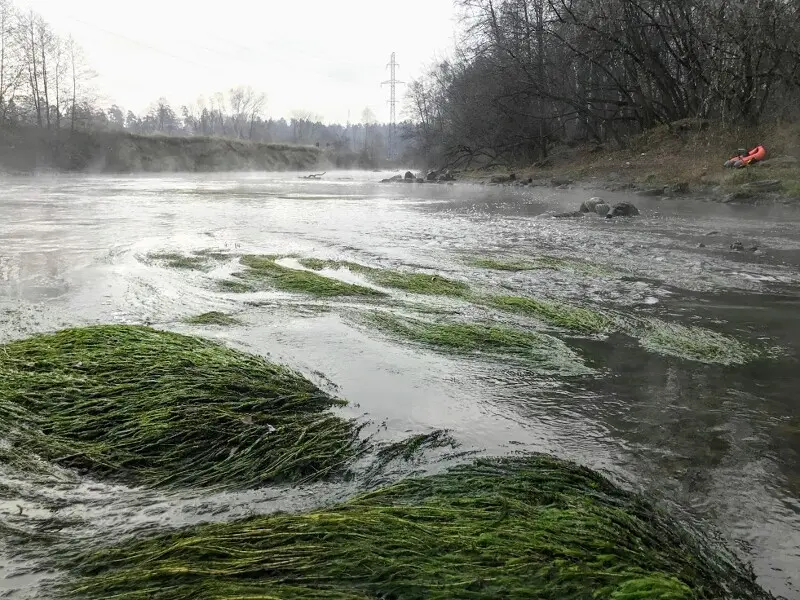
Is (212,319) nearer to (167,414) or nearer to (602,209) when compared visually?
(167,414)

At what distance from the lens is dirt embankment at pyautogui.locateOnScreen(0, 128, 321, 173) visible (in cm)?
4509

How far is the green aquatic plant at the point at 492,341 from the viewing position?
4980 mm

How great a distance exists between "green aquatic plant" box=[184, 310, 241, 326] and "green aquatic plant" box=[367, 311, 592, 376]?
58.6 inches

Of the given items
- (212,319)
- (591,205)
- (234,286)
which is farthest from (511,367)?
(591,205)

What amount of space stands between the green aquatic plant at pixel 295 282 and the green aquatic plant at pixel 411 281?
17.6 inches

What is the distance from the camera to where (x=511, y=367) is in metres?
4.91

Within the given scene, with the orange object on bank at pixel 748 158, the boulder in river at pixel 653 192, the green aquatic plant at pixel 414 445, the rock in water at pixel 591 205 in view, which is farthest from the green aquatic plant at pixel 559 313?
the orange object on bank at pixel 748 158

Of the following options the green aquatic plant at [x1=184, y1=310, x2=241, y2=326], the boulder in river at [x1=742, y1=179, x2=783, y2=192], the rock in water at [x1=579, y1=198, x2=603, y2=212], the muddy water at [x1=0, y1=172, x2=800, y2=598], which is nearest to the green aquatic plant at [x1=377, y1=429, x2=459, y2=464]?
the muddy water at [x1=0, y1=172, x2=800, y2=598]

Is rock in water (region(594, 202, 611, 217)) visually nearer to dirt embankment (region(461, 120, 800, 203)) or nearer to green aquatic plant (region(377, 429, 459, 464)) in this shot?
dirt embankment (region(461, 120, 800, 203))

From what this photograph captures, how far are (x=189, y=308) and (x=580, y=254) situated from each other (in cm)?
692

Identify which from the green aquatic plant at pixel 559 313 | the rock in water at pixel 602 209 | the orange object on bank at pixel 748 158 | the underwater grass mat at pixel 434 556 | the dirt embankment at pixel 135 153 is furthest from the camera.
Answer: the dirt embankment at pixel 135 153

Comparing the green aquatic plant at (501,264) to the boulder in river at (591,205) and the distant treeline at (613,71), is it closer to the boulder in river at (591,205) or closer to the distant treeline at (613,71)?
the boulder in river at (591,205)

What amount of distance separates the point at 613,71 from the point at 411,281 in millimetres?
32716

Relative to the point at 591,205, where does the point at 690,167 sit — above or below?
above
